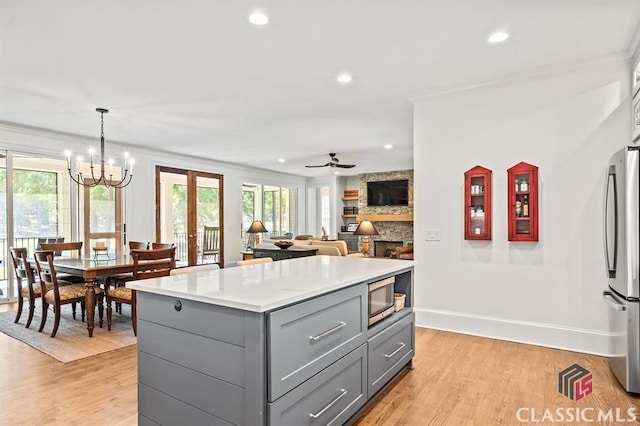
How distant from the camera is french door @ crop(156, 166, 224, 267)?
743 centimetres

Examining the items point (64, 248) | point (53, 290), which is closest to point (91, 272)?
point (53, 290)

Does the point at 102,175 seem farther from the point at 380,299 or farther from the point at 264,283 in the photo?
the point at 380,299

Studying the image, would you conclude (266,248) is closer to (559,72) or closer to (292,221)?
(292,221)

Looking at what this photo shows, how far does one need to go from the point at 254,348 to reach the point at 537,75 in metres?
3.48

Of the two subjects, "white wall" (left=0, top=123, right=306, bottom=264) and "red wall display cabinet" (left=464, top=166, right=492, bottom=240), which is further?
"white wall" (left=0, top=123, right=306, bottom=264)

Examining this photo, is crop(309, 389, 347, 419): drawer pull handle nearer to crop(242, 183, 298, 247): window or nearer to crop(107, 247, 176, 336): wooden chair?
crop(107, 247, 176, 336): wooden chair

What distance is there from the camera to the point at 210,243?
27.5 ft

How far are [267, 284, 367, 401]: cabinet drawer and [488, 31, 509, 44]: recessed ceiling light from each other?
2.10 meters

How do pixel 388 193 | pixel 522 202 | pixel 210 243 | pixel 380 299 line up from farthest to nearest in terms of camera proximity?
pixel 388 193, pixel 210 243, pixel 522 202, pixel 380 299

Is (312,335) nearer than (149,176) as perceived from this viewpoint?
Yes

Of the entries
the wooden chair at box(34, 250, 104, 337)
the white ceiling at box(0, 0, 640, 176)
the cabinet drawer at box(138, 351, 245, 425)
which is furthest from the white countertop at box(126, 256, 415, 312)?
the wooden chair at box(34, 250, 104, 337)

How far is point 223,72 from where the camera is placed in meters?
3.38

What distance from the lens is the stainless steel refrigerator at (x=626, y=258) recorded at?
7.78 feet

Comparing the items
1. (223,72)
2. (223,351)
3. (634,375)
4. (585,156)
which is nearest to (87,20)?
(223,72)
